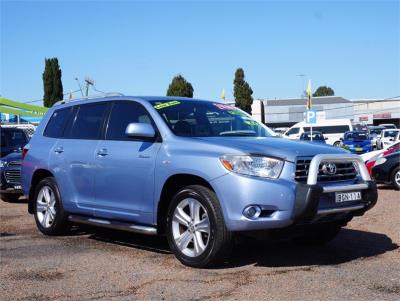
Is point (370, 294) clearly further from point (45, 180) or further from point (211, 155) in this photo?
point (45, 180)

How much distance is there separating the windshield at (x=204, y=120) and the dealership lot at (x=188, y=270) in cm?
136

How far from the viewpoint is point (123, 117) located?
6906 mm

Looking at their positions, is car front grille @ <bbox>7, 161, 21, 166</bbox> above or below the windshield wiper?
below

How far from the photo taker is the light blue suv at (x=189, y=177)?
5.31m

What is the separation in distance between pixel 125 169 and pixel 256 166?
175 cm

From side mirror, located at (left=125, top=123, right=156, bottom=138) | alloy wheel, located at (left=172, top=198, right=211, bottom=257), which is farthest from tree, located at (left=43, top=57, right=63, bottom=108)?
alloy wheel, located at (left=172, top=198, right=211, bottom=257)

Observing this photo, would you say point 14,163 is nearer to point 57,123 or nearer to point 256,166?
point 57,123

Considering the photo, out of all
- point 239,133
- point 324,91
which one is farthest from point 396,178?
point 324,91

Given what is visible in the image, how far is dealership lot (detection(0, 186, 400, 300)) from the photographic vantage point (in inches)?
189

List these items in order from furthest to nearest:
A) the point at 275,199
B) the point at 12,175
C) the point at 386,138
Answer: the point at 386,138, the point at 12,175, the point at 275,199

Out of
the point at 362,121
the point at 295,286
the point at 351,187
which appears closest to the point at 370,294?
the point at 295,286

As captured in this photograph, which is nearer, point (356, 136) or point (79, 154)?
point (79, 154)

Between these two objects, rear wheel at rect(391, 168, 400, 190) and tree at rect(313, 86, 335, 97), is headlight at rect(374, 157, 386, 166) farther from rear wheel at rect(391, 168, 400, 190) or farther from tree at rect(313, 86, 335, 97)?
tree at rect(313, 86, 335, 97)

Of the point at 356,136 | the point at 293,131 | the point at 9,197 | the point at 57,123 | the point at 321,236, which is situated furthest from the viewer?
the point at 293,131
